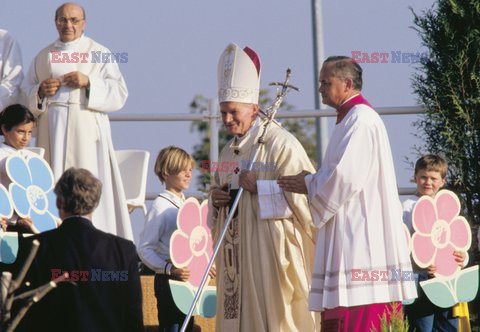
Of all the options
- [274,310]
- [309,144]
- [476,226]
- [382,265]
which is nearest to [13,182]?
[274,310]

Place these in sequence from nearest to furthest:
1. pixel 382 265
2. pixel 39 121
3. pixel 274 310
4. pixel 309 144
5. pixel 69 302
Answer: pixel 69 302
pixel 382 265
pixel 274 310
pixel 39 121
pixel 309 144

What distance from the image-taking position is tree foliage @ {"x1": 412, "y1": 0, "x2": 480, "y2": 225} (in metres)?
11.9

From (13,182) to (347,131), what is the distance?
2266 mm

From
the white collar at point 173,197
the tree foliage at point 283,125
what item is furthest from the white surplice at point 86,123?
the tree foliage at point 283,125

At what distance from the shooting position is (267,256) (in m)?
9.84

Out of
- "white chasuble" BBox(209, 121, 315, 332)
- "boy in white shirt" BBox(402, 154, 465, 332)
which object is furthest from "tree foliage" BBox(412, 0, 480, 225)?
"white chasuble" BBox(209, 121, 315, 332)

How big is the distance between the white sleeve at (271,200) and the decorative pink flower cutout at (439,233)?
1.04 m

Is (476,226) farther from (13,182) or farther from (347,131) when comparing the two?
(13,182)

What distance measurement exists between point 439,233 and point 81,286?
3.52 metres

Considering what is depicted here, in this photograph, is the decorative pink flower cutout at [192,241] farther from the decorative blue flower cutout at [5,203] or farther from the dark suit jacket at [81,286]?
the dark suit jacket at [81,286]

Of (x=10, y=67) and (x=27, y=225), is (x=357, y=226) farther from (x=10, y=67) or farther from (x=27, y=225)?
(x=10, y=67)

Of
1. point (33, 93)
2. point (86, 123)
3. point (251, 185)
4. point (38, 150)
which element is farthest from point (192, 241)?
point (33, 93)

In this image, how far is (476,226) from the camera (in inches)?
460

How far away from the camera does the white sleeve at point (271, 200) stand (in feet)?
31.9
